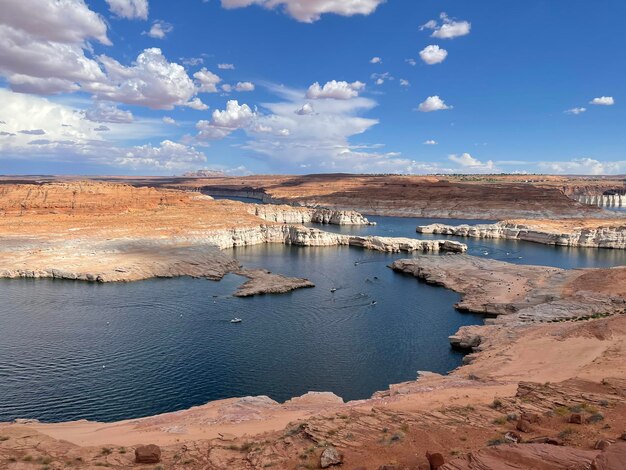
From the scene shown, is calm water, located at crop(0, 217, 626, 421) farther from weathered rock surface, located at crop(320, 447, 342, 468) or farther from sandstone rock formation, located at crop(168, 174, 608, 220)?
sandstone rock formation, located at crop(168, 174, 608, 220)

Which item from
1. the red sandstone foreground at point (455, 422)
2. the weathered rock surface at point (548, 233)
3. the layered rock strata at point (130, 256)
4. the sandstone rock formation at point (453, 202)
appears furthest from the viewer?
the sandstone rock formation at point (453, 202)

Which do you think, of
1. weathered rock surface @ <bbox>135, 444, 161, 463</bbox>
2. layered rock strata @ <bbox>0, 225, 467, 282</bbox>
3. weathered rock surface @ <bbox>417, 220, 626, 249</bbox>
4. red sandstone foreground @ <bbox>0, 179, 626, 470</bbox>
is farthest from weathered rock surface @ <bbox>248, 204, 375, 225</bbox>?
weathered rock surface @ <bbox>135, 444, 161, 463</bbox>

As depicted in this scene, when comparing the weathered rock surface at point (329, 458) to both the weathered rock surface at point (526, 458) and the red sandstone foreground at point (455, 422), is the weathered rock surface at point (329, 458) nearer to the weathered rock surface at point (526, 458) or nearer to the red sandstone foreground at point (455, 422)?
the red sandstone foreground at point (455, 422)

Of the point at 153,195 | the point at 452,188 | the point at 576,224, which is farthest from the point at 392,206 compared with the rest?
the point at 153,195

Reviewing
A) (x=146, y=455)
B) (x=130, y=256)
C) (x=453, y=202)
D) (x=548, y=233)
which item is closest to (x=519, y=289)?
(x=146, y=455)

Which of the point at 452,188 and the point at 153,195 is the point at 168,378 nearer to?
the point at 153,195

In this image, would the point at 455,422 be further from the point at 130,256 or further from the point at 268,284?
the point at 130,256

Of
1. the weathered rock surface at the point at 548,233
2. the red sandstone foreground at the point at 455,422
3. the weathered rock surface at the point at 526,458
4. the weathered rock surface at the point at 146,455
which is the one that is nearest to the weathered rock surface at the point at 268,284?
the red sandstone foreground at the point at 455,422
